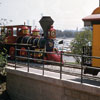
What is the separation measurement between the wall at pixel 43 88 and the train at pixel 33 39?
128 inches

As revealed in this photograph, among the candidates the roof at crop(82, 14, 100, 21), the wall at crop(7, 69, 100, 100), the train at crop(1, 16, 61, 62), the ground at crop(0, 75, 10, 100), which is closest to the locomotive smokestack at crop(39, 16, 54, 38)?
the train at crop(1, 16, 61, 62)

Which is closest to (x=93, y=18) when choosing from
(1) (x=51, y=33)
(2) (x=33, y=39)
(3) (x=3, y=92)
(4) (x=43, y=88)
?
(4) (x=43, y=88)

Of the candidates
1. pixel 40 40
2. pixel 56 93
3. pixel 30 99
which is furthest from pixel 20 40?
pixel 56 93

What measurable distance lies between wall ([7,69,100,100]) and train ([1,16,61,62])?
3.25 meters

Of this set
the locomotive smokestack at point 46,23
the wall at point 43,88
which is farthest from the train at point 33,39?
the wall at point 43,88

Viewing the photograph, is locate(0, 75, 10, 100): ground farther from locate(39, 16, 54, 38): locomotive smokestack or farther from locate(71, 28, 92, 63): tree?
locate(71, 28, 92, 63): tree

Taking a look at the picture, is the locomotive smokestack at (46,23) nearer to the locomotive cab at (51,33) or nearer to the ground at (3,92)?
the locomotive cab at (51,33)

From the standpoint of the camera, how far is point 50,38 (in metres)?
15.0

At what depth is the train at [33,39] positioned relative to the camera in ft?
48.1

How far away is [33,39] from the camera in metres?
15.4

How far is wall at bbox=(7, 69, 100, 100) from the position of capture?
24.3 ft

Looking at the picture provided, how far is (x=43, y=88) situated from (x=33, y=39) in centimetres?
674

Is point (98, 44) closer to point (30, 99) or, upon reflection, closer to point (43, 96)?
Answer: point (43, 96)

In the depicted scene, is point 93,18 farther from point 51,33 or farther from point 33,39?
point 33,39
